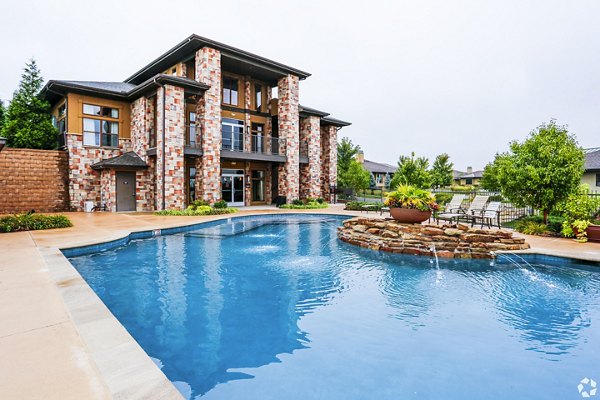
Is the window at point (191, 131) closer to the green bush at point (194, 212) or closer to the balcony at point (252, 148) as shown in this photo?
the balcony at point (252, 148)

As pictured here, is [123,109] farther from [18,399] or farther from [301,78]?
[18,399]

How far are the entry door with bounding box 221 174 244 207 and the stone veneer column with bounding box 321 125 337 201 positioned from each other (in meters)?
6.97

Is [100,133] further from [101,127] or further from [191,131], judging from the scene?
[191,131]

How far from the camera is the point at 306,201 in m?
21.1

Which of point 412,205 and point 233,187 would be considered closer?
point 412,205

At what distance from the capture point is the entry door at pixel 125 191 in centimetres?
1617

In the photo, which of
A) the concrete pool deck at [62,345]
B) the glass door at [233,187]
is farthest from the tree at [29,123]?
the concrete pool deck at [62,345]

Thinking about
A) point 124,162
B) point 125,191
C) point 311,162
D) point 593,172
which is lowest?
point 125,191

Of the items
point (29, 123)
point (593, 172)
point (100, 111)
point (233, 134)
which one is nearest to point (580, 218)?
point (593, 172)

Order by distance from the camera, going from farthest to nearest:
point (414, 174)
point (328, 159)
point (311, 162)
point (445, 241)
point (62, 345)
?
1. point (328, 159)
2. point (414, 174)
3. point (311, 162)
4. point (445, 241)
5. point (62, 345)

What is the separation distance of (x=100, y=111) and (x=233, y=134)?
7076mm

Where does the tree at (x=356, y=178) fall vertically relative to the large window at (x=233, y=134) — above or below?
below

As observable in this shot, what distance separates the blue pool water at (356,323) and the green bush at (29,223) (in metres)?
4.34

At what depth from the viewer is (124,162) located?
15547 mm
